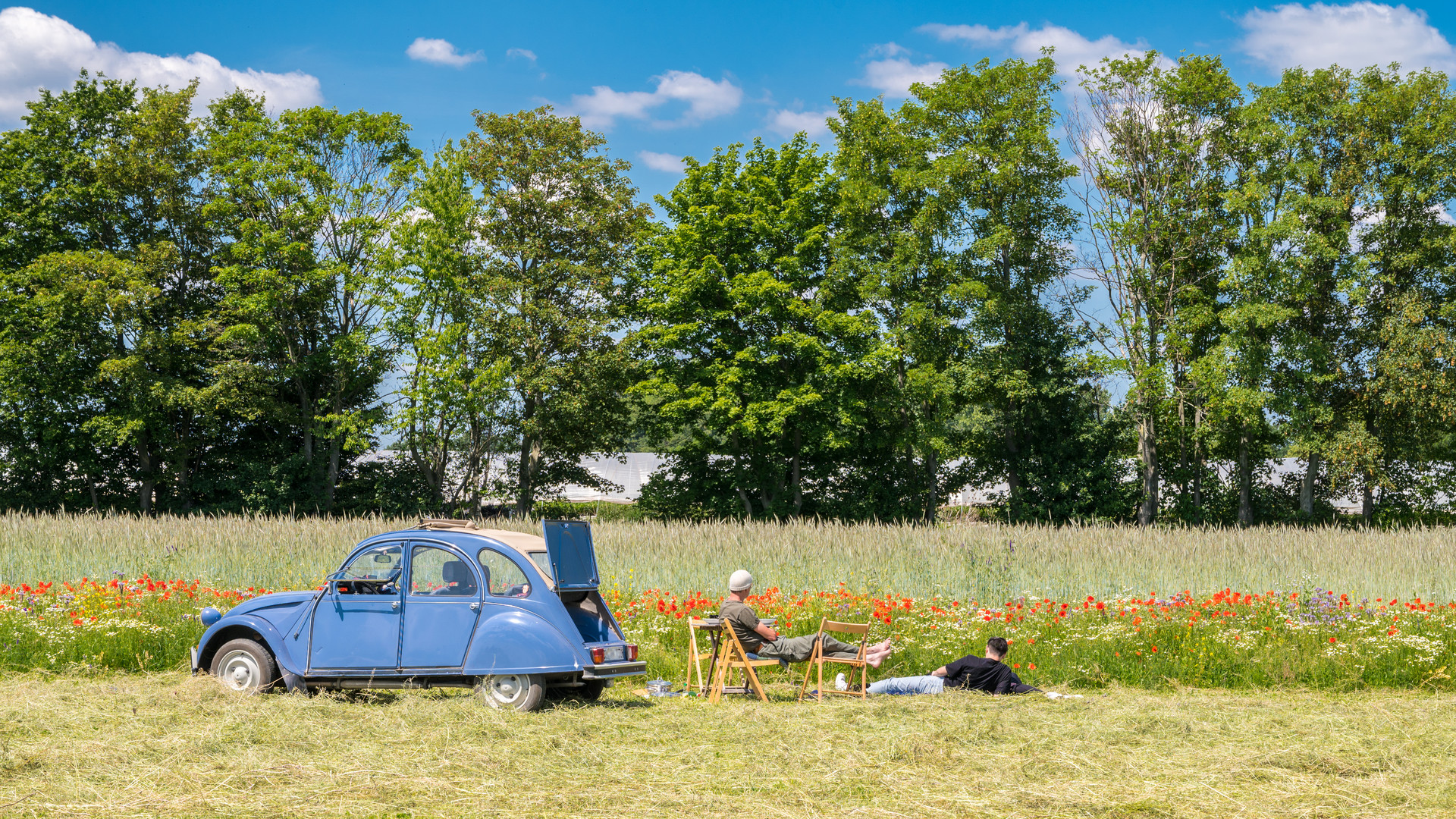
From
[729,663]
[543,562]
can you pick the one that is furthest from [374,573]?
[729,663]

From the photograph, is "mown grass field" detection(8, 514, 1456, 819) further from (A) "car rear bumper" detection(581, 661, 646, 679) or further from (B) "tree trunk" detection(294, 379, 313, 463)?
(B) "tree trunk" detection(294, 379, 313, 463)

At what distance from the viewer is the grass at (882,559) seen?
1357 cm

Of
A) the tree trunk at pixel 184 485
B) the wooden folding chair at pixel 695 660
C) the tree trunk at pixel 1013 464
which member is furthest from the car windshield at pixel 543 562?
the tree trunk at pixel 184 485

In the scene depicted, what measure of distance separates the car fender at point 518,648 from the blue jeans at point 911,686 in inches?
126

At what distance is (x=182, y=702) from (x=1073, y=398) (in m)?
28.8

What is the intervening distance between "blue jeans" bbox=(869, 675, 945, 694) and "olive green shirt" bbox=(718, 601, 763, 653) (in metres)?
1.21

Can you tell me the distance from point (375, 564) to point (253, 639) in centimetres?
129

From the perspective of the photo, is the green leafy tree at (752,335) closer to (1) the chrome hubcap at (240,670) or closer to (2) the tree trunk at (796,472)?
(2) the tree trunk at (796,472)

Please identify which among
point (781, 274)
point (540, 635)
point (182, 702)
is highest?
point (781, 274)

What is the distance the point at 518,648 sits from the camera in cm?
793

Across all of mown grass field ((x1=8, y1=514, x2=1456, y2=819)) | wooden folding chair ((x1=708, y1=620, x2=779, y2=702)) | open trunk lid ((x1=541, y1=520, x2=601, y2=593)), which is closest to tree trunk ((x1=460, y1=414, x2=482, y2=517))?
mown grass field ((x1=8, y1=514, x2=1456, y2=819))

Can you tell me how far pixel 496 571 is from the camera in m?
8.21

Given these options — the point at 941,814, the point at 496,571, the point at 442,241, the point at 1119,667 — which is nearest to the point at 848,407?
the point at 442,241

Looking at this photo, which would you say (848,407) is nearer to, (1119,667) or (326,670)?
(1119,667)
